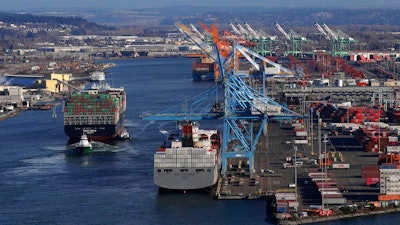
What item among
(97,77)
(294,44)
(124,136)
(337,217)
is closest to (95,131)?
(124,136)

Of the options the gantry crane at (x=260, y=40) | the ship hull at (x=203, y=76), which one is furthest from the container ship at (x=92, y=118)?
the gantry crane at (x=260, y=40)

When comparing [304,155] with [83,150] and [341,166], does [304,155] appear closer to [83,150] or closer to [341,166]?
A: [341,166]

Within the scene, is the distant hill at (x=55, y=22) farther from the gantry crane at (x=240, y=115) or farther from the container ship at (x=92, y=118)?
the gantry crane at (x=240, y=115)

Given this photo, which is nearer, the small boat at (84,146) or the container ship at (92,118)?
the small boat at (84,146)

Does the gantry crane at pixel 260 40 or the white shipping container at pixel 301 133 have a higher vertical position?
the gantry crane at pixel 260 40

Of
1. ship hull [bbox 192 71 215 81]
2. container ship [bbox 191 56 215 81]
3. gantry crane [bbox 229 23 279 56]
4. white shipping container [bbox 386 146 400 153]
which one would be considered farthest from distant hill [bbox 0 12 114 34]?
white shipping container [bbox 386 146 400 153]

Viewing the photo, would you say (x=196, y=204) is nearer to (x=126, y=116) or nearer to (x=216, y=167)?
(x=216, y=167)
